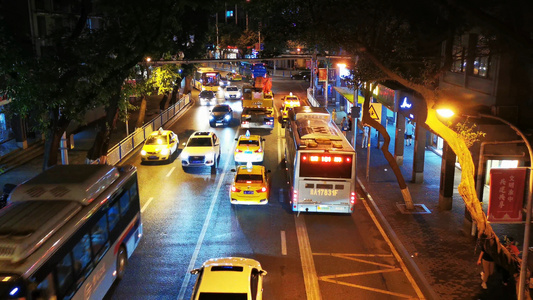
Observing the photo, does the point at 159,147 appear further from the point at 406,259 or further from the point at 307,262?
the point at 406,259

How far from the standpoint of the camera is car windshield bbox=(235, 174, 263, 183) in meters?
19.0

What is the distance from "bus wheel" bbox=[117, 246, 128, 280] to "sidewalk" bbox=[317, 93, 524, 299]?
26.8ft

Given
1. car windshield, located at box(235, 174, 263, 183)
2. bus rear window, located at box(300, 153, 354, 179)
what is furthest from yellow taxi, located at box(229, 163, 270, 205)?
bus rear window, located at box(300, 153, 354, 179)

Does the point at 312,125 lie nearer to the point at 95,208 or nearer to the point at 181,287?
the point at 181,287

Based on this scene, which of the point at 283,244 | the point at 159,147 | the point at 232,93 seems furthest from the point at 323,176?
Result: the point at 232,93

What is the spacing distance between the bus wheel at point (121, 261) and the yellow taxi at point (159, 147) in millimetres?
13299

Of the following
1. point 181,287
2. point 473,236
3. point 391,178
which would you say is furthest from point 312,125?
point 181,287

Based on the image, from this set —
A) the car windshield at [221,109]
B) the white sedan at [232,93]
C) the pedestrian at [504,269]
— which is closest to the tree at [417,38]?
the pedestrian at [504,269]

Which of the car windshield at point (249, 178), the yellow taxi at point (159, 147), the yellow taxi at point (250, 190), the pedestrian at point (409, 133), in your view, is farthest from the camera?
the pedestrian at point (409, 133)

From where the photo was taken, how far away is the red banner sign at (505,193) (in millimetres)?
11852

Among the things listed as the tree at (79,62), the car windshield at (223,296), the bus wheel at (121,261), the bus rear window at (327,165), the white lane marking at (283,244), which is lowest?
the white lane marking at (283,244)

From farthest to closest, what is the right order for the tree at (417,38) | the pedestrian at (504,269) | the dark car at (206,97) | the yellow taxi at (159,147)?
the dark car at (206,97)
the yellow taxi at (159,147)
the tree at (417,38)
the pedestrian at (504,269)

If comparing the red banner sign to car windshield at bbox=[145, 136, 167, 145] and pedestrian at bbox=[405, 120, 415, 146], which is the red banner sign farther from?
pedestrian at bbox=[405, 120, 415, 146]

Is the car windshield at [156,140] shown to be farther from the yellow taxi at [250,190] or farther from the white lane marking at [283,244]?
the white lane marking at [283,244]
